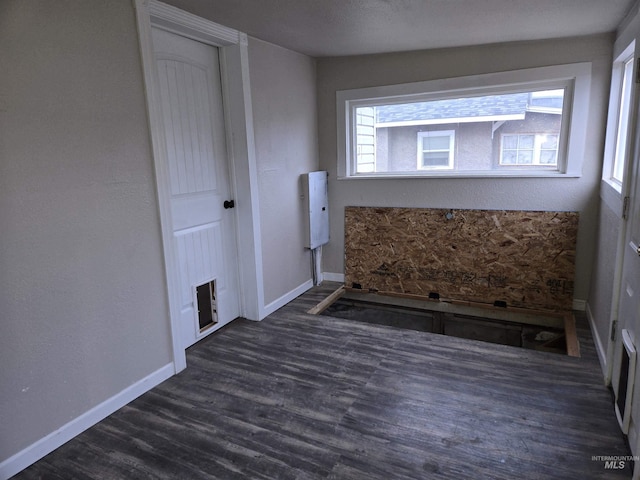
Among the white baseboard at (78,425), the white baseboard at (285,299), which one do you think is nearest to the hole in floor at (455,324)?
the white baseboard at (285,299)

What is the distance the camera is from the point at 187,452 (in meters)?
1.98

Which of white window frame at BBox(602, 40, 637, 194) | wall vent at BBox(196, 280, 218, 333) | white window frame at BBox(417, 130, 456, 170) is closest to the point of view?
white window frame at BBox(602, 40, 637, 194)

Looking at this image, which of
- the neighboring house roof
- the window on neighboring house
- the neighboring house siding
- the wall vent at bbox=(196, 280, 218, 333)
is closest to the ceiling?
the neighboring house roof

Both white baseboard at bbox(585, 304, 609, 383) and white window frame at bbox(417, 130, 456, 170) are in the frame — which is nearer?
white baseboard at bbox(585, 304, 609, 383)

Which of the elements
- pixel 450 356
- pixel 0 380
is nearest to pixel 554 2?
pixel 450 356

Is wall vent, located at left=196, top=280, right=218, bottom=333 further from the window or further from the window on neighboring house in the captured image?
the window

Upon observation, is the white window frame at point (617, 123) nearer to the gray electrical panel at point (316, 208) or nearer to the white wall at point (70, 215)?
the gray electrical panel at point (316, 208)

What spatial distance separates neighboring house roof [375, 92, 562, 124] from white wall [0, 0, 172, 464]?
2.45 m

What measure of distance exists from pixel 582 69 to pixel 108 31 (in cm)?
330

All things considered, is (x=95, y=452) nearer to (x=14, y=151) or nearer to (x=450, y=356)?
(x=14, y=151)

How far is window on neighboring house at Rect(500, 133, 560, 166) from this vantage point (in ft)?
11.3

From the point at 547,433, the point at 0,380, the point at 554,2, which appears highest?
the point at 554,2

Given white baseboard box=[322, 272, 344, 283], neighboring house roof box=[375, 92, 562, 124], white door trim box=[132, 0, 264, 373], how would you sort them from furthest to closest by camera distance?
white baseboard box=[322, 272, 344, 283] < neighboring house roof box=[375, 92, 562, 124] < white door trim box=[132, 0, 264, 373]

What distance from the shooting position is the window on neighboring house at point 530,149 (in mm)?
3449
